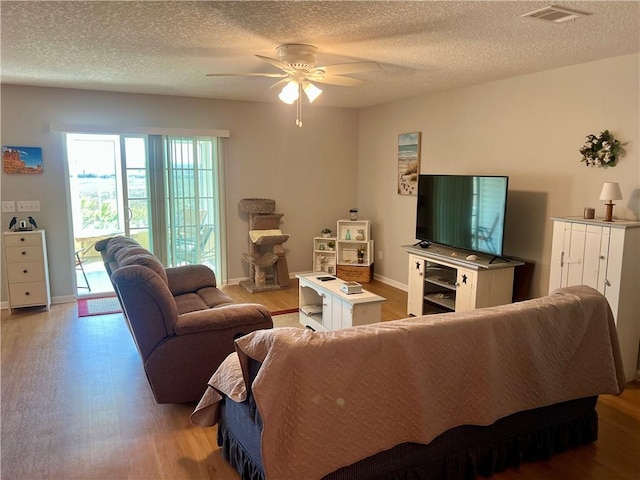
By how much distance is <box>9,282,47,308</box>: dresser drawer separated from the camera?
15.4 feet

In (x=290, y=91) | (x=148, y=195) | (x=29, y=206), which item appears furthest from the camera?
(x=148, y=195)

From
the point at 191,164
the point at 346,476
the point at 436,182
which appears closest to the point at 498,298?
the point at 436,182

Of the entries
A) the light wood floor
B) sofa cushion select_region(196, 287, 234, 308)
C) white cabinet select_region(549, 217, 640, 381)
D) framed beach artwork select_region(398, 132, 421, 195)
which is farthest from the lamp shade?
sofa cushion select_region(196, 287, 234, 308)

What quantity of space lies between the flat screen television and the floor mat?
339 centimetres

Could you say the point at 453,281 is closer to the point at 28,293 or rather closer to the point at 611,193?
the point at 611,193

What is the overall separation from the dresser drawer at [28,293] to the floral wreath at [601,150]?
5171 millimetres

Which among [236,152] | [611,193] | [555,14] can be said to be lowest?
[611,193]

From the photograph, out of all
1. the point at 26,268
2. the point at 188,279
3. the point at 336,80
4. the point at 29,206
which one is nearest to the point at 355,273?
the point at 188,279

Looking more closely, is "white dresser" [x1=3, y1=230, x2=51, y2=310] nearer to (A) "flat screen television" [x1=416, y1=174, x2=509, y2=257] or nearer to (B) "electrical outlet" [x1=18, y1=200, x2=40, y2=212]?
(B) "electrical outlet" [x1=18, y1=200, x2=40, y2=212]

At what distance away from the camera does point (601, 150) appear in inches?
137

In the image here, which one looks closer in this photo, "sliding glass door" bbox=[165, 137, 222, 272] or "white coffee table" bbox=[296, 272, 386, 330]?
"white coffee table" bbox=[296, 272, 386, 330]

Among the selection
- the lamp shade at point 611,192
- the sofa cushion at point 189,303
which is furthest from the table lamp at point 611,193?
the sofa cushion at point 189,303

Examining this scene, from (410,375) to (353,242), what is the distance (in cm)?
423

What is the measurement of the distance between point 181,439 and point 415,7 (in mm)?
2655
